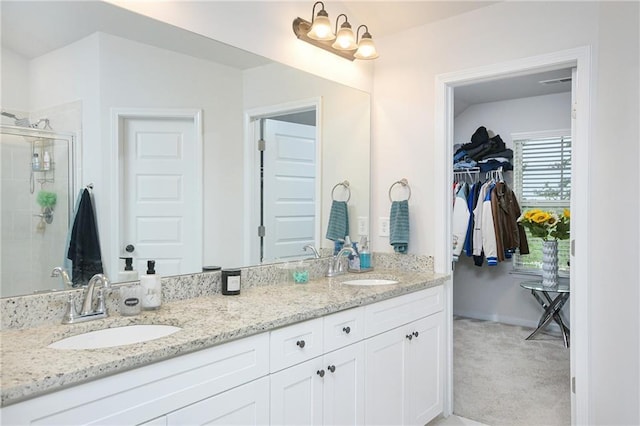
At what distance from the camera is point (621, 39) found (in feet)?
6.91

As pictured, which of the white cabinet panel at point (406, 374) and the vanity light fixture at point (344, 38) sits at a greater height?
the vanity light fixture at point (344, 38)

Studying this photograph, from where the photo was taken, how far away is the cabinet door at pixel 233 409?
4.51 ft

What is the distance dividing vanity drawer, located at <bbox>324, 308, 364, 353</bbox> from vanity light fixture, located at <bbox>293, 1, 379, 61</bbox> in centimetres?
152

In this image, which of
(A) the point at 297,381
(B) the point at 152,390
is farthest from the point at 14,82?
(A) the point at 297,381

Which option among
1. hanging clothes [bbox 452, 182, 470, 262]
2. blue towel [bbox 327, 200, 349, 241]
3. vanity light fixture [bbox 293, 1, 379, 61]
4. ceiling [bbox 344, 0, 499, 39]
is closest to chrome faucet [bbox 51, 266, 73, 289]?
blue towel [bbox 327, 200, 349, 241]

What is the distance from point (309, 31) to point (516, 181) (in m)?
3.35

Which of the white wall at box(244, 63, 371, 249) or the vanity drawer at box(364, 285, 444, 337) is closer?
the vanity drawer at box(364, 285, 444, 337)

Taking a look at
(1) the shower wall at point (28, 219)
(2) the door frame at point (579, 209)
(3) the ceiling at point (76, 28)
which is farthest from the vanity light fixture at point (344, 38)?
(1) the shower wall at point (28, 219)

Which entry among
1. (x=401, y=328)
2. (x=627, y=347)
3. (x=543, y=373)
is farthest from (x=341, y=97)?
(x=543, y=373)

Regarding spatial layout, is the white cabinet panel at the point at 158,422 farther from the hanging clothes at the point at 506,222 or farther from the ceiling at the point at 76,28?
the hanging clothes at the point at 506,222

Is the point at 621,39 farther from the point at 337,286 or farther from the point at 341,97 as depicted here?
the point at 337,286

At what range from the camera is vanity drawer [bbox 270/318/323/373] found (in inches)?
65.5

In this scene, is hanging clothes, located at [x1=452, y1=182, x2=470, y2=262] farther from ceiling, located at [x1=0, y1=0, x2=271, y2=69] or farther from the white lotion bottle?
the white lotion bottle

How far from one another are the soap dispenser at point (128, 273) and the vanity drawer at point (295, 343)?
0.65 meters
